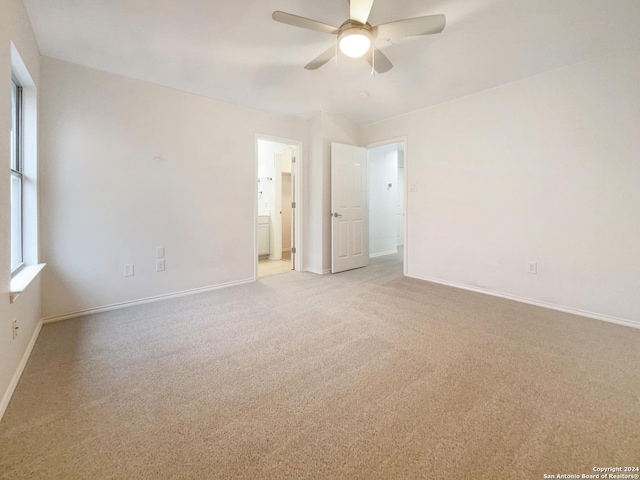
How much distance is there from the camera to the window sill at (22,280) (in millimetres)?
1640

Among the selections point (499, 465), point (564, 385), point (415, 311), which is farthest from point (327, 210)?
point (499, 465)

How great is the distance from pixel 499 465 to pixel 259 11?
306 cm

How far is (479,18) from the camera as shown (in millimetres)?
2225

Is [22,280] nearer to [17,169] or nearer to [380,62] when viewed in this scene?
[17,169]

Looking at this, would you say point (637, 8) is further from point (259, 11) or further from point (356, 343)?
point (356, 343)

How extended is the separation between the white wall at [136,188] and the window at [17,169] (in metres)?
0.19

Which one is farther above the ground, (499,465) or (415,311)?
(415,311)

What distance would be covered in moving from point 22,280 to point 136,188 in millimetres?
1389

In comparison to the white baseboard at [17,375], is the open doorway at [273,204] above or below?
above

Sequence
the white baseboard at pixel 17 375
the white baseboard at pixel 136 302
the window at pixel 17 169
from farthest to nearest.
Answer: the white baseboard at pixel 136 302 < the window at pixel 17 169 < the white baseboard at pixel 17 375

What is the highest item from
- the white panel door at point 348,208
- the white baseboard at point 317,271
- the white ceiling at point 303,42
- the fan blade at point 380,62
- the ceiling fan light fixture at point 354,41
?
the white ceiling at point 303,42

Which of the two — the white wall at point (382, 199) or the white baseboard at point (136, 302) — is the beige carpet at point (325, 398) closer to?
the white baseboard at point (136, 302)

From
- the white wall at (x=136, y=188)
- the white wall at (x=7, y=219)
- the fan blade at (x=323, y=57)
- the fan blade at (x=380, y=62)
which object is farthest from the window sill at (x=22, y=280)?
the fan blade at (x=380, y=62)

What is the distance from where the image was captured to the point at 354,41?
2.03 meters
